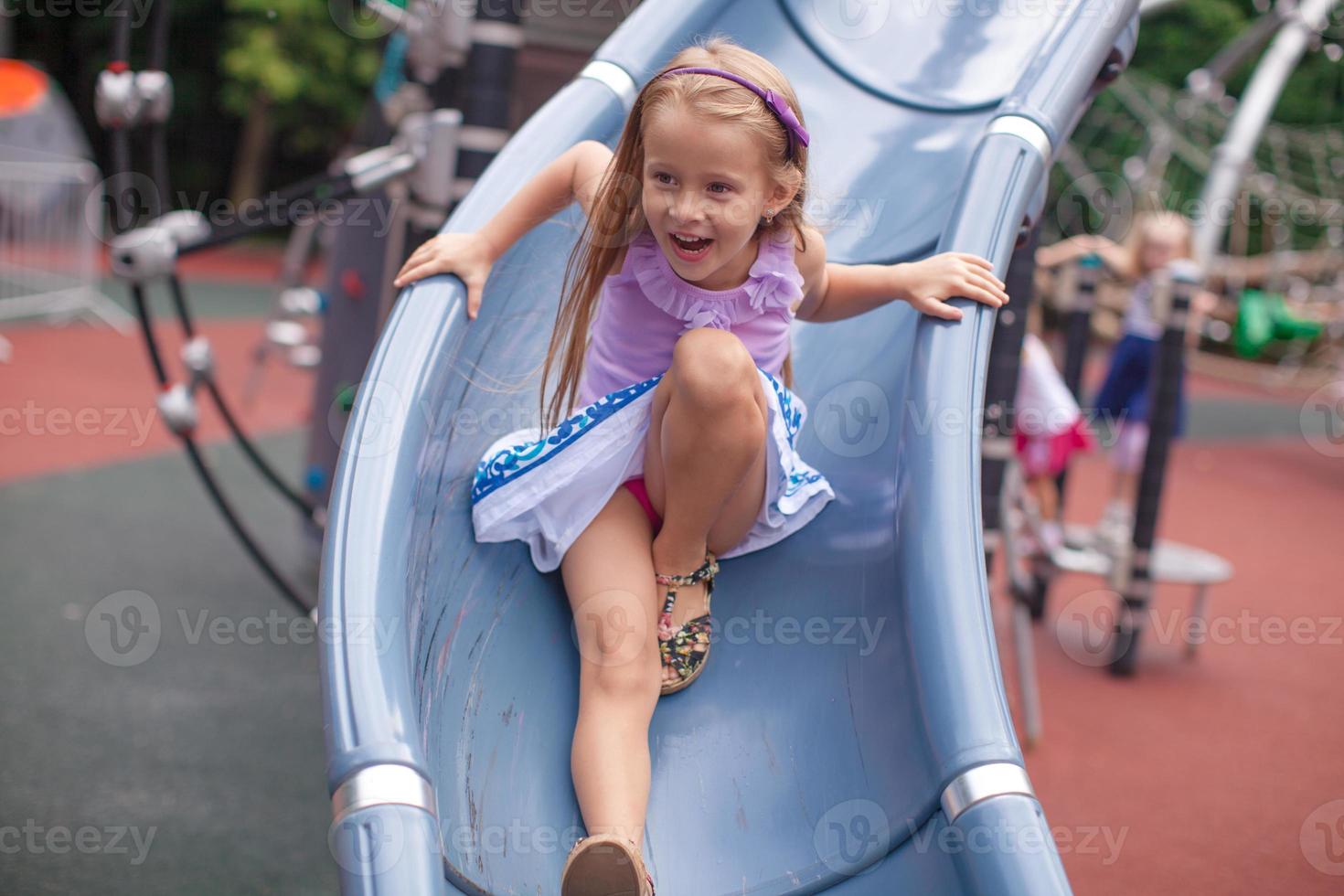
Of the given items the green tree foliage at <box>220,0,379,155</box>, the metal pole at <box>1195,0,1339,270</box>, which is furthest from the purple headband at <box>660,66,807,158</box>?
the green tree foliage at <box>220,0,379,155</box>

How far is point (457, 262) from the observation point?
1.73m

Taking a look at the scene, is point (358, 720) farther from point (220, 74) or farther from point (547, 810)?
point (220, 74)

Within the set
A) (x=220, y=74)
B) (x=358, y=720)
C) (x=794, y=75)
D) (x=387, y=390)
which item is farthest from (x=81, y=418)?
(x=220, y=74)

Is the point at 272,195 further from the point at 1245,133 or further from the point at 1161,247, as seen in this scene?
the point at 1245,133

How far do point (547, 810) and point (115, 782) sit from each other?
129 centimetres

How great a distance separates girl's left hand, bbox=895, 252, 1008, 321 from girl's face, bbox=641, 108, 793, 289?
0.29 metres

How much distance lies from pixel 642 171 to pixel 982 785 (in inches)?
34.3

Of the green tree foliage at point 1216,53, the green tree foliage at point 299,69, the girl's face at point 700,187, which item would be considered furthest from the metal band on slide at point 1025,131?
the green tree foliage at point 1216,53

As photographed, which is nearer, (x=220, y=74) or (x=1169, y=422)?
(x=1169, y=422)

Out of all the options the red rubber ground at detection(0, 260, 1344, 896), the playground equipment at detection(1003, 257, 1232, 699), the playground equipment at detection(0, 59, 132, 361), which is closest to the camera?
the red rubber ground at detection(0, 260, 1344, 896)

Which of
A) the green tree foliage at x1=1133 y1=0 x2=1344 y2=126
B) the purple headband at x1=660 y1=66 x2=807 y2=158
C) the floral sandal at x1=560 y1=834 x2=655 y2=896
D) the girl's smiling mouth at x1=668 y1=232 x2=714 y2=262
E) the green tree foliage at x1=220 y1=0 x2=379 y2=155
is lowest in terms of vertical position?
the green tree foliage at x1=220 y1=0 x2=379 y2=155

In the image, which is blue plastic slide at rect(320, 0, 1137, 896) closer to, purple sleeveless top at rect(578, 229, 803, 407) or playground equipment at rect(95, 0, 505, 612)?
purple sleeveless top at rect(578, 229, 803, 407)

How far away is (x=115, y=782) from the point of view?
94.7 inches

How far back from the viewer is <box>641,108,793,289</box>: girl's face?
155 cm
